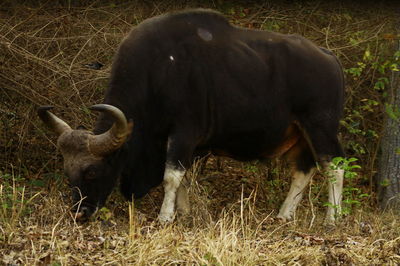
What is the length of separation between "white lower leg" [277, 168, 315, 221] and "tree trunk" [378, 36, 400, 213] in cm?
163

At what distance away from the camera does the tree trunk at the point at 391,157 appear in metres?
10.7

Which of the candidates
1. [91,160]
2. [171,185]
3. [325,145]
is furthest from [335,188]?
[91,160]

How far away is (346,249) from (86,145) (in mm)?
2698

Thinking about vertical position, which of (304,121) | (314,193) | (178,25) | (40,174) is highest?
(178,25)

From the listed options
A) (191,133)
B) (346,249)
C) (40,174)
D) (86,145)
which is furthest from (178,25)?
(346,249)

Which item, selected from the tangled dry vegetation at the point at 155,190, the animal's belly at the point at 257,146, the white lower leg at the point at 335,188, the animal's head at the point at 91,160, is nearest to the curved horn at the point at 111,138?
the animal's head at the point at 91,160

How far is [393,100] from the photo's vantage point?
10.8 metres

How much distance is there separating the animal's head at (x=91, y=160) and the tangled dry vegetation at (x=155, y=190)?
198 mm

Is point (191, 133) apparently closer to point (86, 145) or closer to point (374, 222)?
point (86, 145)

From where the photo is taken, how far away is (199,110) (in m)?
8.30

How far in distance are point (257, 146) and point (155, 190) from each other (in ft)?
5.26

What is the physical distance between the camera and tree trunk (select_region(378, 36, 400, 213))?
421 inches

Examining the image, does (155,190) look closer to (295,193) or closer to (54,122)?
(295,193)

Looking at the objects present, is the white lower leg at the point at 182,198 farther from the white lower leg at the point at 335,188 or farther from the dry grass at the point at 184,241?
the white lower leg at the point at 335,188
